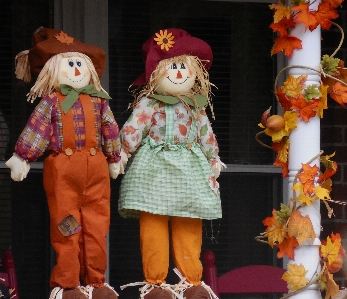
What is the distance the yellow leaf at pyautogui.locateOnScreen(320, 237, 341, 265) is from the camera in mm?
3742

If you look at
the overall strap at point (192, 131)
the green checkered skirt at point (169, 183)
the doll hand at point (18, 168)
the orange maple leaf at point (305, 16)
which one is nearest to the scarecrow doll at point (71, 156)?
the doll hand at point (18, 168)

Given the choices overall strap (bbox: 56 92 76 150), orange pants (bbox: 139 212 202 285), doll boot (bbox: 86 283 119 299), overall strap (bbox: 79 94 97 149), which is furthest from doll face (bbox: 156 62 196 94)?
doll boot (bbox: 86 283 119 299)

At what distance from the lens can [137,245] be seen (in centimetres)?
466

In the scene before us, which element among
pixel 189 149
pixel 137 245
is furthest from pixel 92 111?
pixel 137 245

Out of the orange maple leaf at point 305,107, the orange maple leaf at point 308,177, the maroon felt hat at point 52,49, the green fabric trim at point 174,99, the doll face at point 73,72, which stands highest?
the maroon felt hat at point 52,49

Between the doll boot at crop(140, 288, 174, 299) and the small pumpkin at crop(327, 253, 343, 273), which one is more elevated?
the small pumpkin at crop(327, 253, 343, 273)

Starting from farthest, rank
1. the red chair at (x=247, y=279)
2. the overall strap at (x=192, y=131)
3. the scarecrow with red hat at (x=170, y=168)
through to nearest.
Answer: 1. the red chair at (x=247, y=279)
2. the overall strap at (x=192, y=131)
3. the scarecrow with red hat at (x=170, y=168)

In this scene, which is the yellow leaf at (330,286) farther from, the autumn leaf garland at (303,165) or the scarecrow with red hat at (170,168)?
the scarecrow with red hat at (170,168)

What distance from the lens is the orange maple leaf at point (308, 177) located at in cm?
369

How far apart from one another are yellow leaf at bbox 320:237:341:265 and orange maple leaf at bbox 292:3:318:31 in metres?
0.86

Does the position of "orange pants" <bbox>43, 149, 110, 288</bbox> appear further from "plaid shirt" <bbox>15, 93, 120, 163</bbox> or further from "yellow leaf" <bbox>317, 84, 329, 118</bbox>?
"yellow leaf" <bbox>317, 84, 329, 118</bbox>

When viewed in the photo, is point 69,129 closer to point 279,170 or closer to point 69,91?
point 69,91

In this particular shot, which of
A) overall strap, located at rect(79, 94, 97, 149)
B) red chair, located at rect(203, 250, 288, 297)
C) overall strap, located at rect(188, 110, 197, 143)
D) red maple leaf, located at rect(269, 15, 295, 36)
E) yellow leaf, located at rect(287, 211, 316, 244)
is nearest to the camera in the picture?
yellow leaf, located at rect(287, 211, 316, 244)

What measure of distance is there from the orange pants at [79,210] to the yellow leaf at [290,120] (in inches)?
30.6
